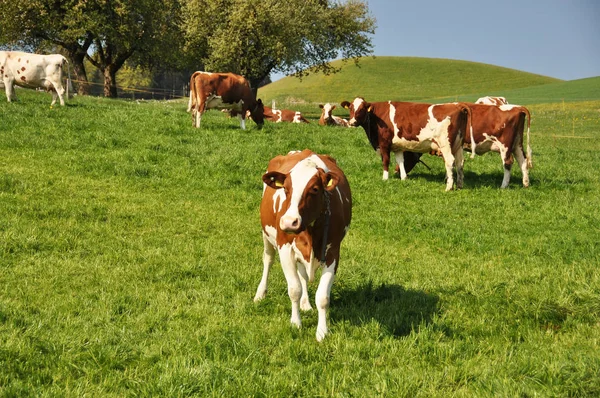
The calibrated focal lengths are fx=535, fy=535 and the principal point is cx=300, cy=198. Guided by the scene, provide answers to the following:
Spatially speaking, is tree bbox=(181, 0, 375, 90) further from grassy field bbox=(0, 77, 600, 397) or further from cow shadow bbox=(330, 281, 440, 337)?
cow shadow bbox=(330, 281, 440, 337)

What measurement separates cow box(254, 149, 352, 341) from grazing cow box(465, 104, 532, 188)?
10.5 meters

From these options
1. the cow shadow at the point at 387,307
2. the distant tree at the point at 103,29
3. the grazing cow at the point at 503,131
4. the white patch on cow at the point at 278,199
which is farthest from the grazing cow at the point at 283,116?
the white patch on cow at the point at 278,199

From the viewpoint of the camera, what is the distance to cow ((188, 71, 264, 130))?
20312 millimetres

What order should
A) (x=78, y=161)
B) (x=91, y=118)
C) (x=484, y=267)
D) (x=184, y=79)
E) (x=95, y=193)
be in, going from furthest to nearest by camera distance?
(x=184, y=79) < (x=91, y=118) < (x=78, y=161) < (x=95, y=193) < (x=484, y=267)

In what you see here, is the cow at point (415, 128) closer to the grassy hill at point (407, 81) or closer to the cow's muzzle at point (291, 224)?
the cow's muzzle at point (291, 224)

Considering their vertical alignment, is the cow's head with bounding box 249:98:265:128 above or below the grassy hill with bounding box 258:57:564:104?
below

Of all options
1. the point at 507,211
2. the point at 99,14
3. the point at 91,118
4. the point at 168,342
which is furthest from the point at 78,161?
the point at 99,14

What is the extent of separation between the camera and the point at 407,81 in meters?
90.1

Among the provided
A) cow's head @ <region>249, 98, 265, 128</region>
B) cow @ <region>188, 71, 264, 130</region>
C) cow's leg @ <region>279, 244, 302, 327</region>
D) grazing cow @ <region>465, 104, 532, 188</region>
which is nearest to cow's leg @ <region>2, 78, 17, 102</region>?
cow @ <region>188, 71, 264, 130</region>

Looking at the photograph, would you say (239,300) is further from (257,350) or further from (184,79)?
(184,79)

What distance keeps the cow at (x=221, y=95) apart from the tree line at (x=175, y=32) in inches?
628

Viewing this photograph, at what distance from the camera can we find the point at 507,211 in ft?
40.2

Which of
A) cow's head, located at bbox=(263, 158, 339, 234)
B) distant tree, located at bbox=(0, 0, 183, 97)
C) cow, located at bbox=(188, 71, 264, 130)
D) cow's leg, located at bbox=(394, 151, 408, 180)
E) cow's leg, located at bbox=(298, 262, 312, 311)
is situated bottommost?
cow's leg, located at bbox=(298, 262, 312, 311)

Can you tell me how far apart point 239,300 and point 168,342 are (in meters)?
1.45
